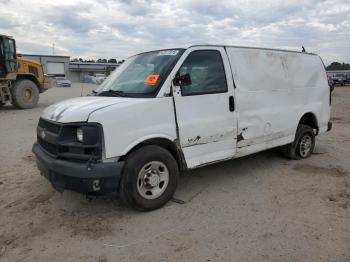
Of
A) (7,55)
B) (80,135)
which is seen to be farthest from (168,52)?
(7,55)

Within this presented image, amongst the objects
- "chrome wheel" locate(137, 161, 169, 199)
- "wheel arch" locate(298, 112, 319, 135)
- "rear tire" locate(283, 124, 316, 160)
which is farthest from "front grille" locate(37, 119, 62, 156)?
"wheel arch" locate(298, 112, 319, 135)

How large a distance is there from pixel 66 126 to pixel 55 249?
132cm

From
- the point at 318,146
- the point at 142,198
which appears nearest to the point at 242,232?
the point at 142,198

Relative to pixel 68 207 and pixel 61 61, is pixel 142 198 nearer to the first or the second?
pixel 68 207

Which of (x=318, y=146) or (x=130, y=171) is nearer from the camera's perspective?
(x=130, y=171)

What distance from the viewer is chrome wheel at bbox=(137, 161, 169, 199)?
4242 millimetres

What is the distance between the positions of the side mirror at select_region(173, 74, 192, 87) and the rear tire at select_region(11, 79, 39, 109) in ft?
43.6

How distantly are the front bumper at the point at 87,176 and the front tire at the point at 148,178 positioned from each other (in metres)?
0.14

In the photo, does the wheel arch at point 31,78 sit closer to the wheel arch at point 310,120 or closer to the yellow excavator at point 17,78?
the yellow excavator at point 17,78

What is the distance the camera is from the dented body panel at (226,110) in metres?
4.04

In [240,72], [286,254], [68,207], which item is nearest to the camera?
[286,254]

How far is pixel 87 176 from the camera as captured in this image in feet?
12.6

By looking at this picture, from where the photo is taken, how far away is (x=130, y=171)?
4.04m

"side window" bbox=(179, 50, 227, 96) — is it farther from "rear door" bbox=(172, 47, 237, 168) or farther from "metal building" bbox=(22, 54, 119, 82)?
"metal building" bbox=(22, 54, 119, 82)
